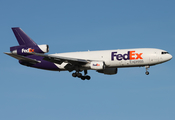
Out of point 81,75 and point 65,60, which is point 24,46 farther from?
point 81,75

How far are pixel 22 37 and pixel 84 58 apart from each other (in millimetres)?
12977

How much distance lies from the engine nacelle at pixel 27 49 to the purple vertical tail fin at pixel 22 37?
101cm

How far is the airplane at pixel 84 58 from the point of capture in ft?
196

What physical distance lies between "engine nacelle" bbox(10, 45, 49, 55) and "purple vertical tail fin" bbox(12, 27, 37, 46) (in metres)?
1.01

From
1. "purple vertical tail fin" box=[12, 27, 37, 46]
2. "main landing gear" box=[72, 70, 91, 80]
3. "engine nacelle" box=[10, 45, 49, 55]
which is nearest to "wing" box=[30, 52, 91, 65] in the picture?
"main landing gear" box=[72, 70, 91, 80]

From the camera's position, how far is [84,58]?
62844 mm

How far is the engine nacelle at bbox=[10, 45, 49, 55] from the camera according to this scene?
2495 inches

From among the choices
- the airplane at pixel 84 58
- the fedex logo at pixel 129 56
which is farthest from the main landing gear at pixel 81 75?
the fedex logo at pixel 129 56

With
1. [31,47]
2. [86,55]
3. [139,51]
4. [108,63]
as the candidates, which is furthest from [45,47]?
[139,51]

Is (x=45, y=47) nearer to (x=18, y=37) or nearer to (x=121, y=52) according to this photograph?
(x=18, y=37)

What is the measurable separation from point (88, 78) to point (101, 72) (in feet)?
10.9

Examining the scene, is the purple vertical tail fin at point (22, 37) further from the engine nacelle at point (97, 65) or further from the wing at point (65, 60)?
the engine nacelle at point (97, 65)

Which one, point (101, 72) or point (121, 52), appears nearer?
point (121, 52)

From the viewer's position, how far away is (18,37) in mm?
66500
